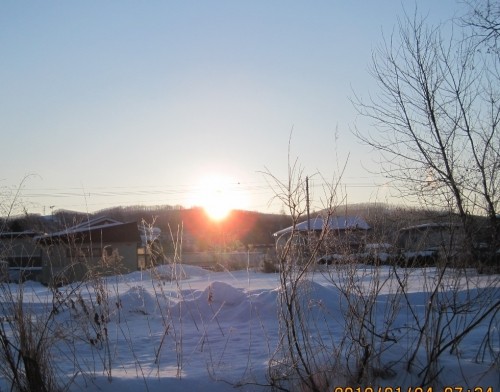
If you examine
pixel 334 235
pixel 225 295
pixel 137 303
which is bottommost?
pixel 137 303

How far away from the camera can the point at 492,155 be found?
7973mm

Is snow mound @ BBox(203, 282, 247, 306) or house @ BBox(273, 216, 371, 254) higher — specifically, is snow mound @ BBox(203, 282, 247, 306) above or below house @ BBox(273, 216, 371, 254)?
below

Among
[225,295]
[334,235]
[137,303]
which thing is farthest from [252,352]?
[137,303]

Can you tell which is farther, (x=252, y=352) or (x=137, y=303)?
(x=137, y=303)

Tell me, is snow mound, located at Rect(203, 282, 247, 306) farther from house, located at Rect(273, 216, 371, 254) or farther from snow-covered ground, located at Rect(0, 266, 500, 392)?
house, located at Rect(273, 216, 371, 254)

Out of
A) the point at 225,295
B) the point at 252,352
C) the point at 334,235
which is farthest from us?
the point at 225,295

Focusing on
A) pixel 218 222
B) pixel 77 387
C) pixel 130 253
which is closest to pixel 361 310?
pixel 77 387

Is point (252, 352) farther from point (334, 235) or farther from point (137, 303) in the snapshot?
A: point (137, 303)

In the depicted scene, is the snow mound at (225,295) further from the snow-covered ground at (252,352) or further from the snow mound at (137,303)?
the snow-covered ground at (252,352)

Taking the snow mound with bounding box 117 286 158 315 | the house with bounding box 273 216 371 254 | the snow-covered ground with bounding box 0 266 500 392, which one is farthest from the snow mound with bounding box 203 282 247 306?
the house with bounding box 273 216 371 254

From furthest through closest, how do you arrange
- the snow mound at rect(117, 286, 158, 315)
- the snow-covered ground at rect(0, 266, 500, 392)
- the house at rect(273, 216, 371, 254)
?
the snow mound at rect(117, 286, 158, 315) → the house at rect(273, 216, 371, 254) → the snow-covered ground at rect(0, 266, 500, 392)

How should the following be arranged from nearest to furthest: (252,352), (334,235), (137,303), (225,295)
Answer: (334,235) < (252,352) < (225,295) < (137,303)

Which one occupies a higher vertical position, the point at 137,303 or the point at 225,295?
the point at 225,295

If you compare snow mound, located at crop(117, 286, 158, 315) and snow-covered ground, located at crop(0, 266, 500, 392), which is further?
snow mound, located at crop(117, 286, 158, 315)
